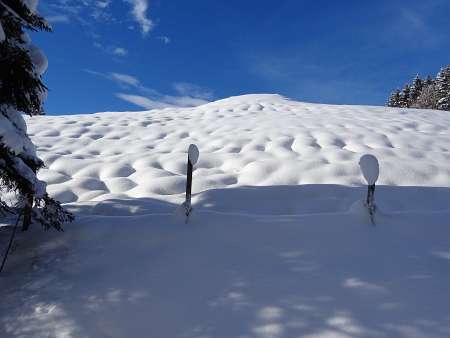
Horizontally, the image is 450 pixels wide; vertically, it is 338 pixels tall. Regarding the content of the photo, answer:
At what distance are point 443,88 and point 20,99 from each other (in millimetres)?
39714

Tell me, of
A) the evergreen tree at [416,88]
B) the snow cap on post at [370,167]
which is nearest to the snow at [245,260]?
the snow cap on post at [370,167]

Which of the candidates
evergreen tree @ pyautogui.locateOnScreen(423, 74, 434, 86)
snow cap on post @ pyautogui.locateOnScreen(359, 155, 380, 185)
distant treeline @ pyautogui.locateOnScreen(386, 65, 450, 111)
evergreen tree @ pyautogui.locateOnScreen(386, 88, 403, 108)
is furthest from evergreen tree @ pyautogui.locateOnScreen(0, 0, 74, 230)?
evergreen tree @ pyautogui.locateOnScreen(423, 74, 434, 86)

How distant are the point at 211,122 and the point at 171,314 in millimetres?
8241

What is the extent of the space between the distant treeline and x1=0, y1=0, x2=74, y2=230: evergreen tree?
37.0m

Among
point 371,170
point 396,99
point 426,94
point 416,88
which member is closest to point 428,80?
point 416,88

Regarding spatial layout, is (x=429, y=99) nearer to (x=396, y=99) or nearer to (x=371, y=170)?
(x=396, y=99)

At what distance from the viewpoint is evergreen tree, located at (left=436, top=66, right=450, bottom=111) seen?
29769 millimetres

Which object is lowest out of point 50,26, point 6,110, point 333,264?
point 333,264

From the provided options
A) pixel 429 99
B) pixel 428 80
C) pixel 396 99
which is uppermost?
pixel 428 80

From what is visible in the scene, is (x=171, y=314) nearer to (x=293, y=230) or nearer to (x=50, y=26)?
(x=293, y=230)

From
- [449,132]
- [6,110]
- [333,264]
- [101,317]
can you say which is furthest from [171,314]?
[449,132]

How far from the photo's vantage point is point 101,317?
1.89m

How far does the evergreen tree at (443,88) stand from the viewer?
29769 mm

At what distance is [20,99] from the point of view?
2.39 meters
